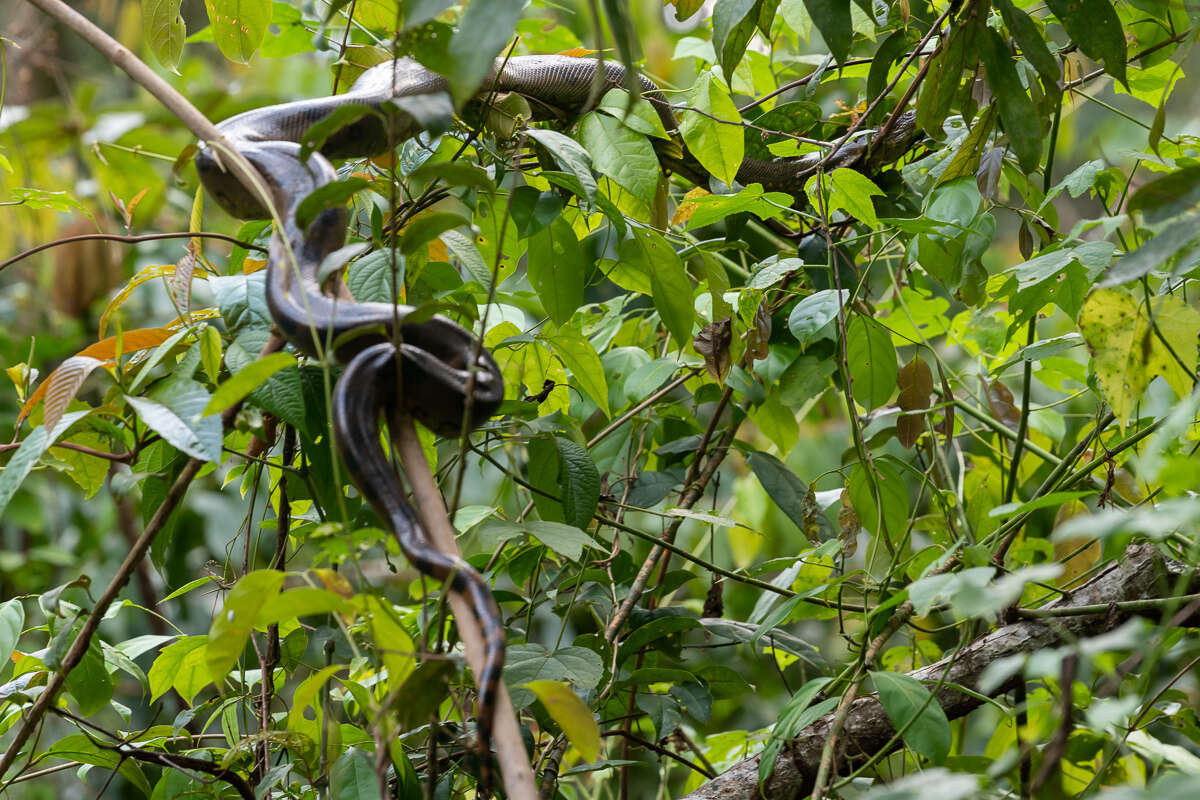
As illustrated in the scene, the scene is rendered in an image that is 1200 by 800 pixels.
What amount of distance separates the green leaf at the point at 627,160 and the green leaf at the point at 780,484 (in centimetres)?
52

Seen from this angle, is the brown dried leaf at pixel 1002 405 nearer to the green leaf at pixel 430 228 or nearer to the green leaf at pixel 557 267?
the green leaf at pixel 557 267

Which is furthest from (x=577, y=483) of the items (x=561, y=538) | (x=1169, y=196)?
(x=1169, y=196)

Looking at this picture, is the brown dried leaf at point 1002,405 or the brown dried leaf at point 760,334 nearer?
the brown dried leaf at point 760,334

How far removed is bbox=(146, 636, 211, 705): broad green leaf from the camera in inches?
45.0

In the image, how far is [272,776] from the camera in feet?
3.28

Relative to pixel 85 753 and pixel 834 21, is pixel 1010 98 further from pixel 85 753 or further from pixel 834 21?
pixel 85 753

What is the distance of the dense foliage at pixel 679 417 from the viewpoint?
2.46 feet

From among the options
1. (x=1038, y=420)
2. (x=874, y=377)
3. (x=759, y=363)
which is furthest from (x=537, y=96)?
(x=1038, y=420)

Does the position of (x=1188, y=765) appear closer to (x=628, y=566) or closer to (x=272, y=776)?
(x=628, y=566)

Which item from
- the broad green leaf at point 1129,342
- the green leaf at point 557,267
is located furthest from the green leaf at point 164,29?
the broad green leaf at point 1129,342

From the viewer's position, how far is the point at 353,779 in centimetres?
93

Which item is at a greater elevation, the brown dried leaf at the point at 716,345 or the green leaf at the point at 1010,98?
the green leaf at the point at 1010,98

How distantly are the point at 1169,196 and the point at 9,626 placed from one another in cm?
115

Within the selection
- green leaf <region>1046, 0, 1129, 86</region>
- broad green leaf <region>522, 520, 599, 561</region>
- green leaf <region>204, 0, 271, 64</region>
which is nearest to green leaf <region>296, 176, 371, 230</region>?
broad green leaf <region>522, 520, 599, 561</region>
